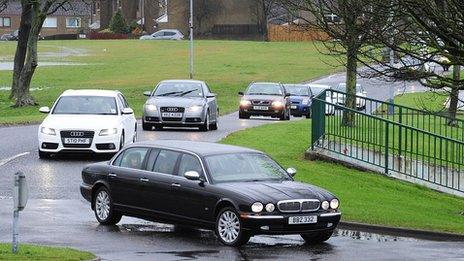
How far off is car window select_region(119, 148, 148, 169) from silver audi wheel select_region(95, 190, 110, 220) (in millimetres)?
542

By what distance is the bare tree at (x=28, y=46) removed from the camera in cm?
5153

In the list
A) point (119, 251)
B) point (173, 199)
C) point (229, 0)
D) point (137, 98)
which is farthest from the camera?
point (229, 0)

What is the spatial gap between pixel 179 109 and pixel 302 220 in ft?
62.2

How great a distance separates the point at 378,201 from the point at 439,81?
2.48 m

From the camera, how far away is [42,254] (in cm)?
1406

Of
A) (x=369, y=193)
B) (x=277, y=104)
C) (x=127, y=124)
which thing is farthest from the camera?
(x=277, y=104)

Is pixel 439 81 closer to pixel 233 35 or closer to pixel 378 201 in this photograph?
pixel 378 201

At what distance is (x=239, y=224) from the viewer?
51.9 feet

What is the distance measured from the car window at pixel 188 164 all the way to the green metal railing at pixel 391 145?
8.52 m

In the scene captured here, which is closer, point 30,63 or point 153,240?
point 153,240

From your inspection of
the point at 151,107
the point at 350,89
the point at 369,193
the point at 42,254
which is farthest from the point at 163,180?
the point at 151,107

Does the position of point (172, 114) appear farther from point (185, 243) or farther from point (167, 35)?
point (167, 35)

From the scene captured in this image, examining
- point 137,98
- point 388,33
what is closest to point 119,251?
point 388,33

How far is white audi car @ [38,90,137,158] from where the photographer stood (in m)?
26.6
